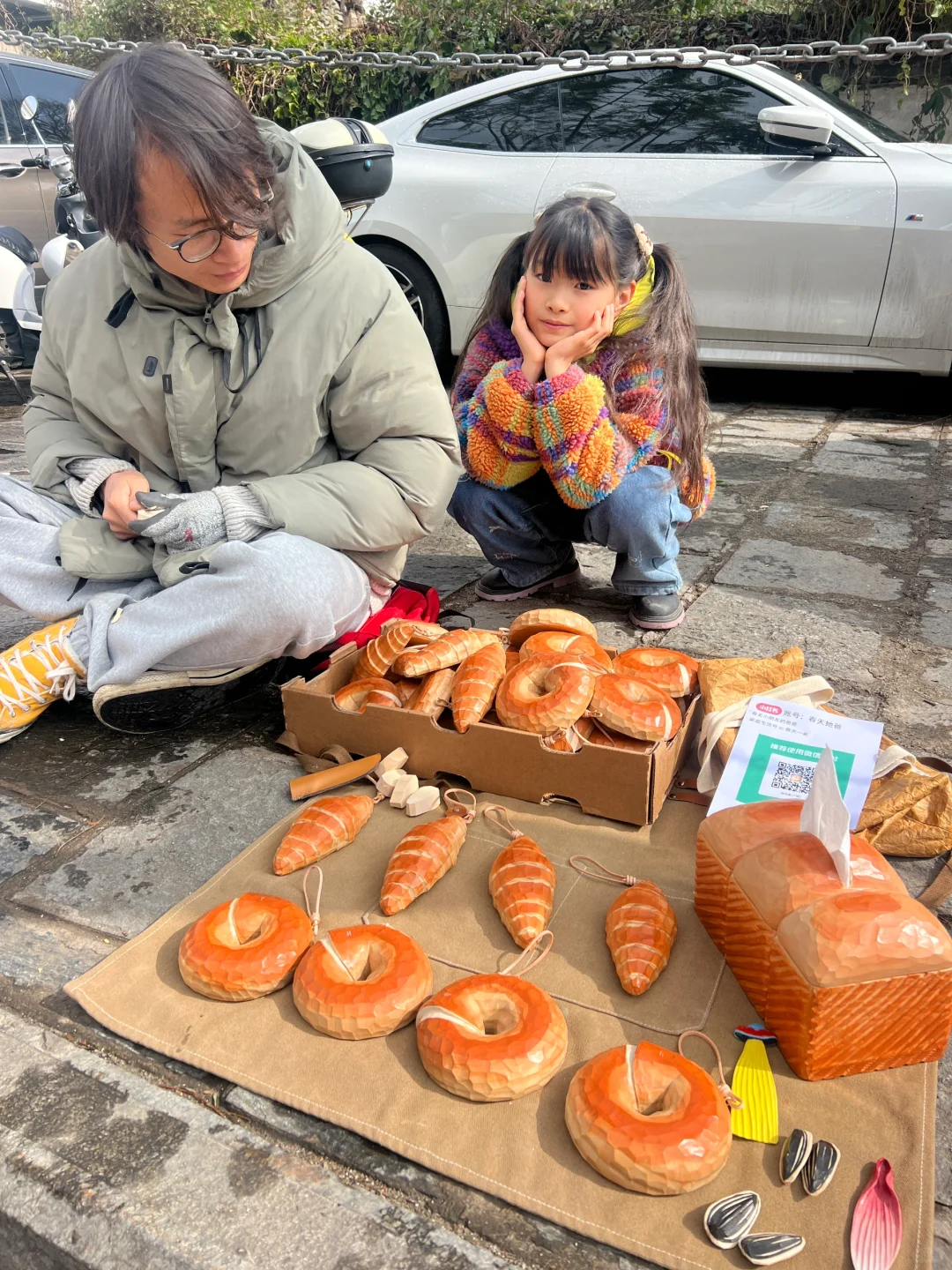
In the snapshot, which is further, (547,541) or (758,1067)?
(547,541)

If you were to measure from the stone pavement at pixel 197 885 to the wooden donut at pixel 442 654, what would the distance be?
1.26ft

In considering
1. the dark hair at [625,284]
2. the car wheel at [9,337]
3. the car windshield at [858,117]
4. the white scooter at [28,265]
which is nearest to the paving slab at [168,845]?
the dark hair at [625,284]

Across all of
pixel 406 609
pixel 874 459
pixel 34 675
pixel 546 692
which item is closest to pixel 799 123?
pixel 874 459

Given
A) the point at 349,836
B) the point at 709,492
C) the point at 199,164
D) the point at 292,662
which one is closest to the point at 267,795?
the point at 349,836

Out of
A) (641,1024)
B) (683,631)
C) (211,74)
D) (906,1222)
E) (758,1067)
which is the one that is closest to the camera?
(906,1222)

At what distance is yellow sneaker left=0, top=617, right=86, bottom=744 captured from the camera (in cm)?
225

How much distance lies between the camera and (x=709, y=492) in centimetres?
311

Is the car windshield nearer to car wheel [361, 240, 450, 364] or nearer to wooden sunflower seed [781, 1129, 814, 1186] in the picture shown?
car wheel [361, 240, 450, 364]

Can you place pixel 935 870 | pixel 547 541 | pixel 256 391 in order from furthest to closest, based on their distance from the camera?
pixel 547 541 < pixel 256 391 < pixel 935 870

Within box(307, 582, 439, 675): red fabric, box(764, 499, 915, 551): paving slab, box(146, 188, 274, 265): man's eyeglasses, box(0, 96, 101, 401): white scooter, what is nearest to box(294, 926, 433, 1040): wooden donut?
box(307, 582, 439, 675): red fabric

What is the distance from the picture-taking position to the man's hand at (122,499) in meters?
2.26

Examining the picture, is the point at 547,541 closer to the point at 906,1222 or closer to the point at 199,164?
the point at 199,164

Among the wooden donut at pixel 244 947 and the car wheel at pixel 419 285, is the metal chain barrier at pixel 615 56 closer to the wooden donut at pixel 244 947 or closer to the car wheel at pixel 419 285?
the car wheel at pixel 419 285

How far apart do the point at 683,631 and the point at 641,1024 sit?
163cm
